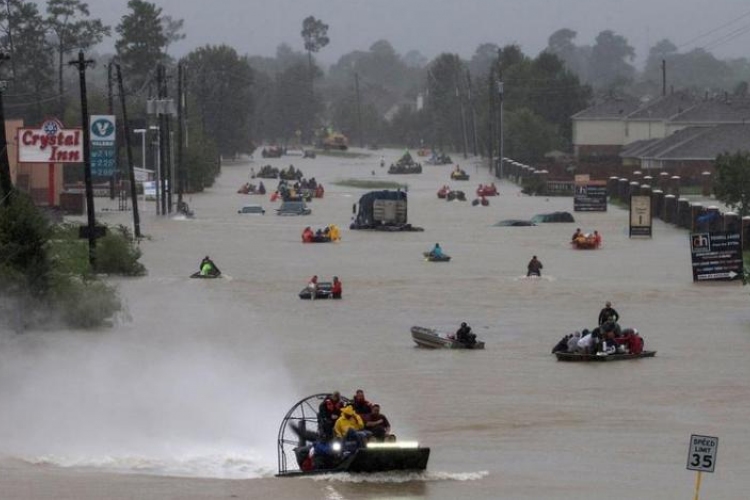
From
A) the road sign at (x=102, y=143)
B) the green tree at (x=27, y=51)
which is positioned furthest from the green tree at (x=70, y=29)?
the road sign at (x=102, y=143)

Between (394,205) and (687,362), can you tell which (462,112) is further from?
(687,362)

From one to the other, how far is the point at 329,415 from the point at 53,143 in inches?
1877

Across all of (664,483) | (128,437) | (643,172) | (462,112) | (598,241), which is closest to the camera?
(664,483)

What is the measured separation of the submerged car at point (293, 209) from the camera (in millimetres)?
95306

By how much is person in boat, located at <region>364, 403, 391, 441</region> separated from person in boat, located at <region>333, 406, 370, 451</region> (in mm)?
112

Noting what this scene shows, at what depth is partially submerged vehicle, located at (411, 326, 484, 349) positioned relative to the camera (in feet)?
138

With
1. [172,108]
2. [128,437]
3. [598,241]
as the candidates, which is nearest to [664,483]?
[128,437]

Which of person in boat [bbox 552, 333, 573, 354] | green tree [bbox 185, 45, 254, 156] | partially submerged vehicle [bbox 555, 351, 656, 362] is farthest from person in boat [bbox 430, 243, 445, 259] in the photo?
green tree [bbox 185, 45, 254, 156]

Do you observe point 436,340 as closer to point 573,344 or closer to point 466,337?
point 466,337

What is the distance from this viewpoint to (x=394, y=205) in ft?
274

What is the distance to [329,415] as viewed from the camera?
26.4 metres

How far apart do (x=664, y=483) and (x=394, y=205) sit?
5693cm

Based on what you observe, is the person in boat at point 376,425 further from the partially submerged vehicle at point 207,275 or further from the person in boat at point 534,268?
the person in boat at point 534,268

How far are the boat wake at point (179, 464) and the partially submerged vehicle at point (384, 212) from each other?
2151 inches
